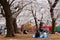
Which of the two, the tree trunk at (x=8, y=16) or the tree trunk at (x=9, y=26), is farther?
the tree trunk at (x=9, y=26)

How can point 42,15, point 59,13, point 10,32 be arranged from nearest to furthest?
point 10,32 < point 59,13 < point 42,15

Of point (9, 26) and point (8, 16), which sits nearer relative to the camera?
point (8, 16)

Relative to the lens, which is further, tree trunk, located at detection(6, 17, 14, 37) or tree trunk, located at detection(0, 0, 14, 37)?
tree trunk, located at detection(6, 17, 14, 37)

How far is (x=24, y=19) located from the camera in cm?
4184

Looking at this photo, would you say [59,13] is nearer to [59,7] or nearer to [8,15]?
[59,7]

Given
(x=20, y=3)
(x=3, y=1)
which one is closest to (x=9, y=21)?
(x=3, y=1)

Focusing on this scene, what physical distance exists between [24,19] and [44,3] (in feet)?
30.6

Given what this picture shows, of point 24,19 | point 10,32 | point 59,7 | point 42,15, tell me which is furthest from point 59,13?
point 10,32

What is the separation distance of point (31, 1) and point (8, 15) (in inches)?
411

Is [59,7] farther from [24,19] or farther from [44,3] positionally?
[24,19]

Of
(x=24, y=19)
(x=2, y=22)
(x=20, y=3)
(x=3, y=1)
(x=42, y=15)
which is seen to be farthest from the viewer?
(x=2, y=22)

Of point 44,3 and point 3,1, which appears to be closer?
point 3,1

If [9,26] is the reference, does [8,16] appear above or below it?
above

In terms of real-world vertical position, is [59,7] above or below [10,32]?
above
